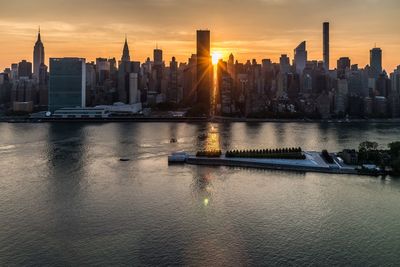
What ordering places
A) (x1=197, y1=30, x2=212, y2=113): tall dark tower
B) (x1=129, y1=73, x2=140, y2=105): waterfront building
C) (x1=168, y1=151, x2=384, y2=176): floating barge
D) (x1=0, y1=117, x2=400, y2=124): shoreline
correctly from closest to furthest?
(x1=168, y1=151, x2=384, y2=176): floating barge < (x1=0, y1=117, x2=400, y2=124): shoreline < (x1=129, y1=73, x2=140, y2=105): waterfront building < (x1=197, y1=30, x2=212, y2=113): tall dark tower

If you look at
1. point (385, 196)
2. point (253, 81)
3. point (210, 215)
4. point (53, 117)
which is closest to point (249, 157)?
point (385, 196)

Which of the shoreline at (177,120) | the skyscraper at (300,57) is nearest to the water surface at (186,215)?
the shoreline at (177,120)

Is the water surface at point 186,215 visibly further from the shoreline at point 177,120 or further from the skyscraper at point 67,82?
the skyscraper at point 67,82

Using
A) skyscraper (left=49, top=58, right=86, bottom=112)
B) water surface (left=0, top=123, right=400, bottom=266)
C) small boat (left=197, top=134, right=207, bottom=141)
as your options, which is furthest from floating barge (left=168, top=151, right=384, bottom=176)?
skyscraper (left=49, top=58, right=86, bottom=112)

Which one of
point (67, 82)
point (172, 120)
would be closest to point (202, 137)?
point (172, 120)

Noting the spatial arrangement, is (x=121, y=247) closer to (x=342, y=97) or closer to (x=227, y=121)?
(x=227, y=121)

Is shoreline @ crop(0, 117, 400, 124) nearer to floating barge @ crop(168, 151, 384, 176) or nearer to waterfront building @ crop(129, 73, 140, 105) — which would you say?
waterfront building @ crop(129, 73, 140, 105)

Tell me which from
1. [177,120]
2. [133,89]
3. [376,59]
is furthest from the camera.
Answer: [376,59]

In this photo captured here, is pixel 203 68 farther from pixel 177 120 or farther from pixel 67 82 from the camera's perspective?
pixel 177 120
